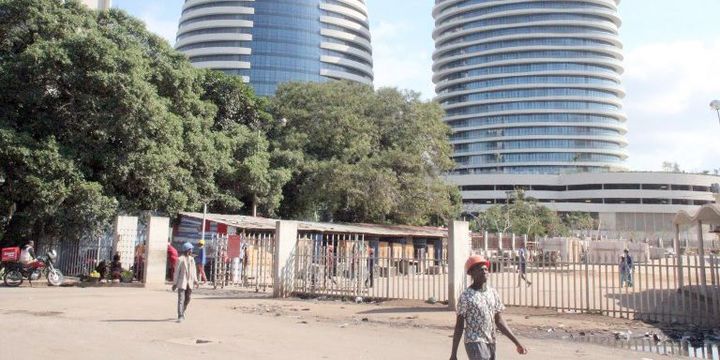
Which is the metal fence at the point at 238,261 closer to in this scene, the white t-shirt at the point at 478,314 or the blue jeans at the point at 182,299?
the blue jeans at the point at 182,299

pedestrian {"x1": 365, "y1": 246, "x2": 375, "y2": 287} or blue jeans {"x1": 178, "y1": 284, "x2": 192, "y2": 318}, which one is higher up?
pedestrian {"x1": 365, "y1": 246, "x2": 375, "y2": 287}

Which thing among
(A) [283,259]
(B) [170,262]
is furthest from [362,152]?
(A) [283,259]

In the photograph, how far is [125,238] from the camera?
19844 millimetres

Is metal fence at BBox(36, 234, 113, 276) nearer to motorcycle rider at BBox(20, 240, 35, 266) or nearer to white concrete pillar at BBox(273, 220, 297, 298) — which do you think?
motorcycle rider at BBox(20, 240, 35, 266)

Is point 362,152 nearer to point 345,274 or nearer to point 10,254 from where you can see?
point 345,274

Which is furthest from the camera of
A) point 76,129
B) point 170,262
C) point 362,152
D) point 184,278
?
point 362,152

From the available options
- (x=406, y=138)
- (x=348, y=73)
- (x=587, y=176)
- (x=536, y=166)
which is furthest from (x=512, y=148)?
(x=406, y=138)

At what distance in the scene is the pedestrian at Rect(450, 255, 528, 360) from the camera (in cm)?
482

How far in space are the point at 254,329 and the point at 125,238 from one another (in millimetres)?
11352

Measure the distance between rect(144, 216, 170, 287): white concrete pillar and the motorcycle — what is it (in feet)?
8.87

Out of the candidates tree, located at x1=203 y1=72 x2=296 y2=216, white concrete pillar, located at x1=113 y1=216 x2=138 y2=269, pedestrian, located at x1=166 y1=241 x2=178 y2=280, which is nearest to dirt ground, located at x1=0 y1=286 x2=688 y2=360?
pedestrian, located at x1=166 y1=241 x2=178 y2=280

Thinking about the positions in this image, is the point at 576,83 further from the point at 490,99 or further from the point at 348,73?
the point at 348,73

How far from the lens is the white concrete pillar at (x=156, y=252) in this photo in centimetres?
1872

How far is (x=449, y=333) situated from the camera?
1061 cm
